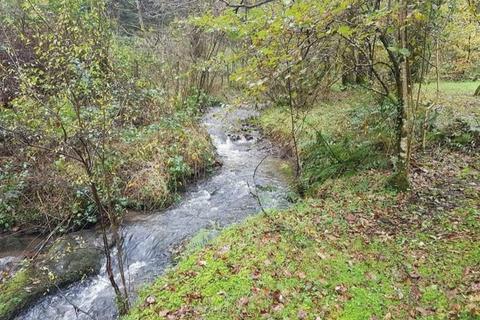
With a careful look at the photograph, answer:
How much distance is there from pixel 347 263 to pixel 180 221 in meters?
4.07

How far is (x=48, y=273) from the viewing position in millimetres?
5855

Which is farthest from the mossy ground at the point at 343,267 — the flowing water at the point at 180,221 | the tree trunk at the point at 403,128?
the flowing water at the point at 180,221

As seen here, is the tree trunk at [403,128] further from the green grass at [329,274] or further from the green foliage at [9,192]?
the green foliage at [9,192]

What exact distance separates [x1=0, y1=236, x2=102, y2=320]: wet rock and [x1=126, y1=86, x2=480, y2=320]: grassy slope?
192cm

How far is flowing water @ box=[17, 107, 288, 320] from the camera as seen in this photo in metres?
5.55

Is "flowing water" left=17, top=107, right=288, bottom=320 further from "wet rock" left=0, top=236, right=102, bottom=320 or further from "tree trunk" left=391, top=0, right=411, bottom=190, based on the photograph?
"tree trunk" left=391, top=0, right=411, bottom=190

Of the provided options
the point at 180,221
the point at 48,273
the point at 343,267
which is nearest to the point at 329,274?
the point at 343,267

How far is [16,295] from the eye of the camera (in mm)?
5562

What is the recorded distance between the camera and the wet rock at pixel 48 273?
5484 millimetres

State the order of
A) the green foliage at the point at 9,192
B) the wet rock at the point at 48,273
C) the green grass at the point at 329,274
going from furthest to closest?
1. the green foliage at the point at 9,192
2. the wet rock at the point at 48,273
3. the green grass at the point at 329,274

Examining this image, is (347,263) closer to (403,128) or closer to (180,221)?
(403,128)

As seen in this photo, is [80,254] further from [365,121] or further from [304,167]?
[365,121]

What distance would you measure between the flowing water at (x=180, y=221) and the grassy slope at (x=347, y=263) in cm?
106

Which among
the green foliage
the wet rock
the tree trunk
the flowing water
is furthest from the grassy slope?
the green foliage
